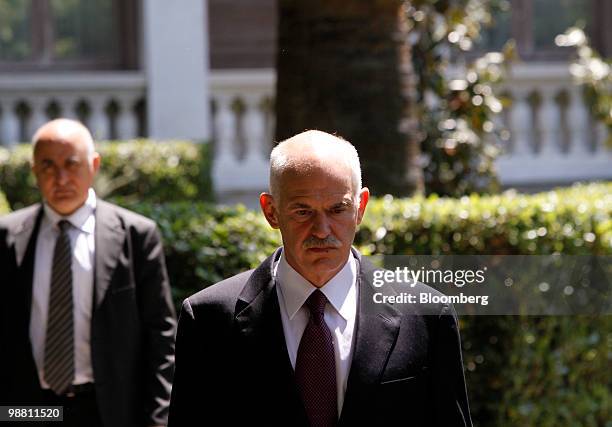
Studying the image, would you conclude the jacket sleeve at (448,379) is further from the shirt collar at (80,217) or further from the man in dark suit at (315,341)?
the shirt collar at (80,217)

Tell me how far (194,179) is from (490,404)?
6.31 meters

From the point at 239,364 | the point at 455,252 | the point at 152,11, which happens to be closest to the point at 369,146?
the point at 455,252

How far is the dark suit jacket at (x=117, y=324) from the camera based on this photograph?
466 cm

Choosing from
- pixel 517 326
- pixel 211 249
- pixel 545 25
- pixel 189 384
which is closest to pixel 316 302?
pixel 189 384

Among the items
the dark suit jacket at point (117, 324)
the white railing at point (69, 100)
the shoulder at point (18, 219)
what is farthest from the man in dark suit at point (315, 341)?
the white railing at point (69, 100)

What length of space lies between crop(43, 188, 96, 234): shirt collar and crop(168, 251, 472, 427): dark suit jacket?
6.31ft

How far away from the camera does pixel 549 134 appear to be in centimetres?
1478

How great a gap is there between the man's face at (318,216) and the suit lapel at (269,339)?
135 millimetres

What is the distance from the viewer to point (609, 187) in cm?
748

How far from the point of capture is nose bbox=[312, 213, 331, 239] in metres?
2.95

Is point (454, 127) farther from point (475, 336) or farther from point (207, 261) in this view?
point (207, 261)

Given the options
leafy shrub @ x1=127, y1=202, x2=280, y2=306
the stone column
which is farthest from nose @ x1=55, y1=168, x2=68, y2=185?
the stone column

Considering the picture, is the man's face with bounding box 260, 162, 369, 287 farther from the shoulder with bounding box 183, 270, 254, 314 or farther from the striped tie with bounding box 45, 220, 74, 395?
the striped tie with bounding box 45, 220, 74, 395

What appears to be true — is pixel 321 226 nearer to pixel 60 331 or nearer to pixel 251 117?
pixel 60 331
